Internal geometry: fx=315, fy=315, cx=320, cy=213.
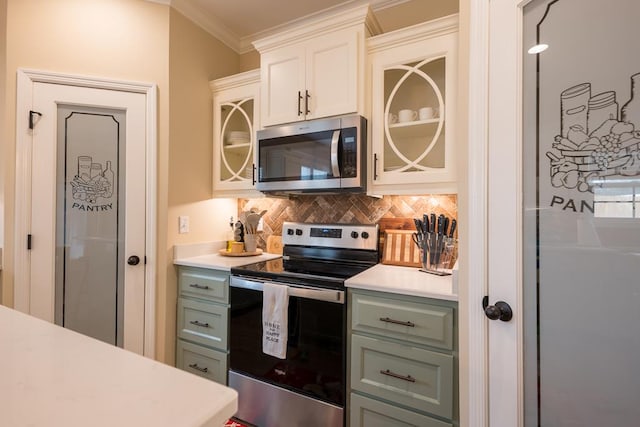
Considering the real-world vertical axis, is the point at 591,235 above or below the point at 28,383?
above

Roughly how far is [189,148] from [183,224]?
568mm

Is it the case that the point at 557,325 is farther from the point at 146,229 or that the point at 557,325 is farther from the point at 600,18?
the point at 146,229

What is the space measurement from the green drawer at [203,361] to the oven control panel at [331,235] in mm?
890

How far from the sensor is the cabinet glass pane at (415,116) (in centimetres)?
176

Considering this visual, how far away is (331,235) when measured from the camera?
7.18 ft

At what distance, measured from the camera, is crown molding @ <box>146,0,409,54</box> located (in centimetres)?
220

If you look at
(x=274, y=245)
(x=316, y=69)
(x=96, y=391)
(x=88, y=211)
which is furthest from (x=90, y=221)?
(x=96, y=391)

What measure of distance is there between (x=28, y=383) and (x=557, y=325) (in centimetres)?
146

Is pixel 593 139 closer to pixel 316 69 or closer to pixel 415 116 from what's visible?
pixel 415 116

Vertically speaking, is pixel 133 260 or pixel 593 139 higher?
pixel 593 139

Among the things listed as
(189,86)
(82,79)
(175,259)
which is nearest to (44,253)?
(175,259)

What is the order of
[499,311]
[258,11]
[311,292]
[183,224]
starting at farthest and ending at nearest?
1. [258,11]
2. [183,224]
3. [311,292]
4. [499,311]

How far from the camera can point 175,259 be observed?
224 centimetres

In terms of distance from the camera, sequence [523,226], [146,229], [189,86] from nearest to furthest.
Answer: [523,226] → [146,229] → [189,86]
